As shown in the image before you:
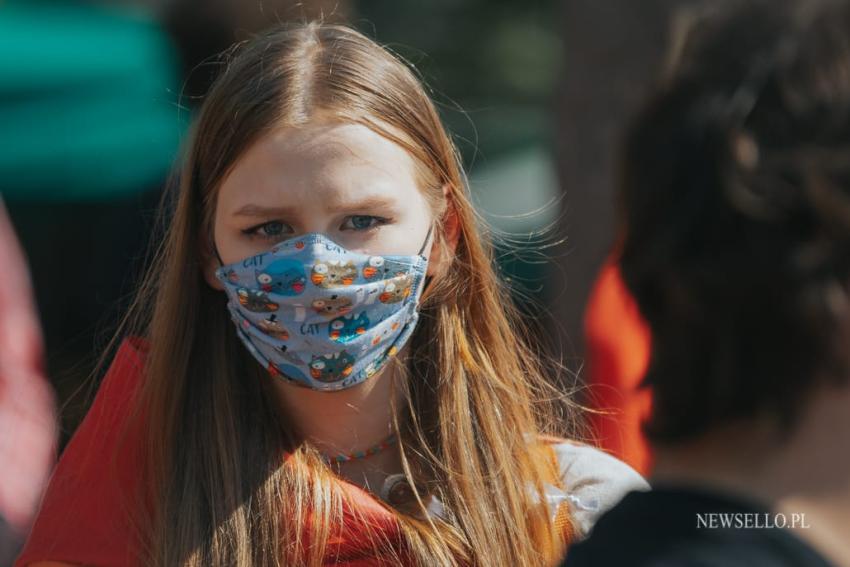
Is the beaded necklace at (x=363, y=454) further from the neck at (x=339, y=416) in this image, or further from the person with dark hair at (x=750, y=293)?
the person with dark hair at (x=750, y=293)

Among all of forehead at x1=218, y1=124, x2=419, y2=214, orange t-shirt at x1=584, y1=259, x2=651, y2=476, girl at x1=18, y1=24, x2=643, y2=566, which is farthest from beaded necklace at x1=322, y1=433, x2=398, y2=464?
orange t-shirt at x1=584, y1=259, x2=651, y2=476

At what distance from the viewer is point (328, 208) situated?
219cm

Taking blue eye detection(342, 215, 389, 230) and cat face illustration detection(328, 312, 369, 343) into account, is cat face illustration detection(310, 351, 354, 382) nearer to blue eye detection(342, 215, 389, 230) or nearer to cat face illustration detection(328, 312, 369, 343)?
cat face illustration detection(328, 312, 369, 343)

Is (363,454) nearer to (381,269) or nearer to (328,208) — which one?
(381,269)

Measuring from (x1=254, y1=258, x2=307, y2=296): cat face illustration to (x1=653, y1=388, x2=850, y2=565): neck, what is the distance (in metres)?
1.08

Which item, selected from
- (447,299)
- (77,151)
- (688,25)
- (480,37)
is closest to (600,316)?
(447,299)

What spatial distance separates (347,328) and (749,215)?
117cm

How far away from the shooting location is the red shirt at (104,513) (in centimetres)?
208

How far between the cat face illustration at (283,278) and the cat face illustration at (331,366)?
0.13 m

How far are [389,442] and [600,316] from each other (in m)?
1.09

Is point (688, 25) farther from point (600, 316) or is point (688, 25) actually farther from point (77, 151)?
point (77, 151)

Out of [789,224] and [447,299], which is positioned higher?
[789,224]

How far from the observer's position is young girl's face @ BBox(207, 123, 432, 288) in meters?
2.19

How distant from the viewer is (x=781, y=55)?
4.02 ft
